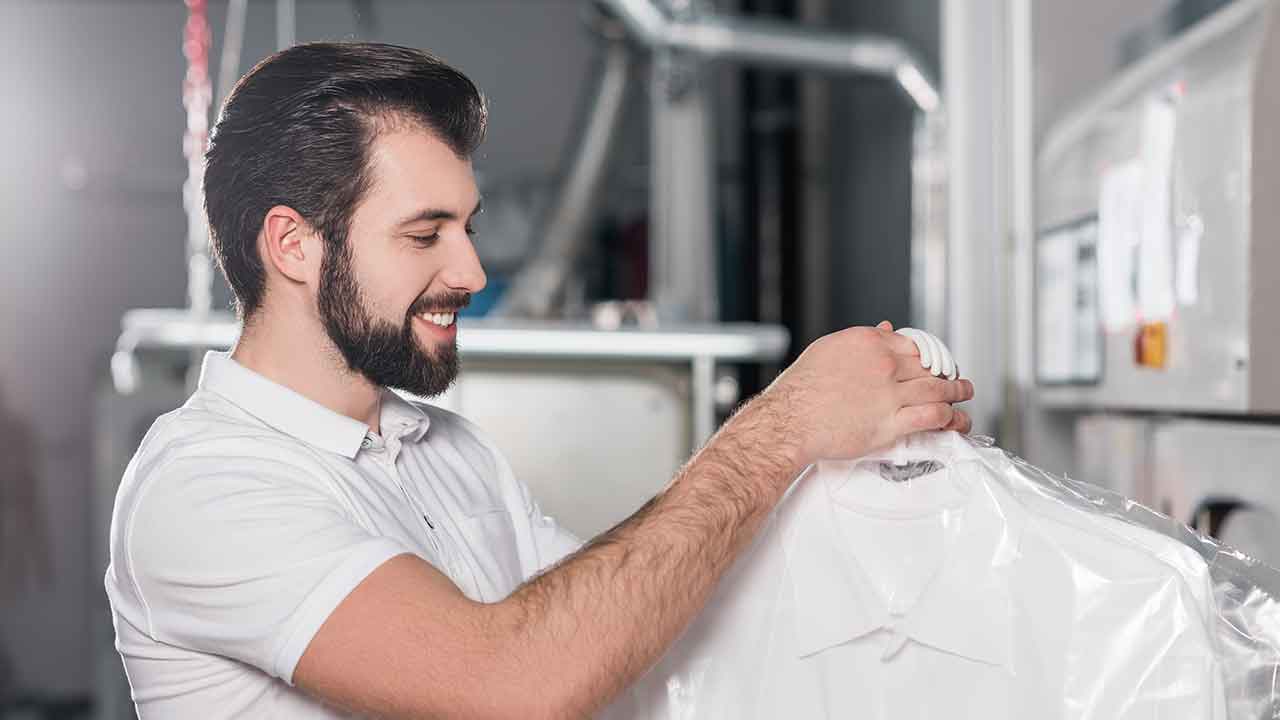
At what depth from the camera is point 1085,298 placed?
146 centimetres

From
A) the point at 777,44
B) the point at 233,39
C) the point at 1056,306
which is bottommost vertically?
the point at 1056,306

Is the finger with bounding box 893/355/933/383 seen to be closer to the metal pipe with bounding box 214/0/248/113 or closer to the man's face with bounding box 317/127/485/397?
the man's face with bounding box 317/127/485/397

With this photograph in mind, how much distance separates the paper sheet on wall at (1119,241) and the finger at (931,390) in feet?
1.80

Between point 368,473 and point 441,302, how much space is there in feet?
0.49

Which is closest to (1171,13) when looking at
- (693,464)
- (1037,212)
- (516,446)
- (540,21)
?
(1037,212)

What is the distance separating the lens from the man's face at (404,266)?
90 centimetres

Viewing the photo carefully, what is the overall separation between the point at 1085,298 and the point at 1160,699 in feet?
2.45

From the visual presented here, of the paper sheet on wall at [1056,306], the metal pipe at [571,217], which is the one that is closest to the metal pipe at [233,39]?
the metal pipe at [571,217]

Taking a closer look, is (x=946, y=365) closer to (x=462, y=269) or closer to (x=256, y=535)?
(x=462, y=269)

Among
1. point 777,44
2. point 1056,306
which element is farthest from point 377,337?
point 777,44

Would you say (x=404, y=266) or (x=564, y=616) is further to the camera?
(x=404, y=266)

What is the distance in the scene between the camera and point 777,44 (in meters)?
2.65

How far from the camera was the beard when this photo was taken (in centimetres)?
91

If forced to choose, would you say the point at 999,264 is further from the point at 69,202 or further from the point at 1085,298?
the point at 69,202
